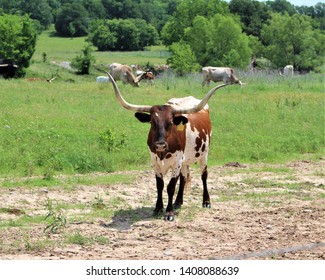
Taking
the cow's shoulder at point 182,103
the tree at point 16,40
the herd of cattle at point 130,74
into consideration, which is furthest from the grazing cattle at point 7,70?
the cow's shoulder at point 182,103

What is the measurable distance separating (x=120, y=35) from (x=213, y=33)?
Result: 3497 centimetres

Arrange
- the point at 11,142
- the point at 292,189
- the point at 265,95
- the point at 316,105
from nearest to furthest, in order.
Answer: the point at 292,189, the point at 11,142, the point at 316,105, the point at 265,95

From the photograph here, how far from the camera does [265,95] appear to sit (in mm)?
26719

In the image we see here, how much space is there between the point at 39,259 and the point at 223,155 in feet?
31.1

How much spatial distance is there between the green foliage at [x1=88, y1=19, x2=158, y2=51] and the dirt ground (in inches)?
2792

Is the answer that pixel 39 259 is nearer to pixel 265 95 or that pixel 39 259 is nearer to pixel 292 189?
pixel 292 189

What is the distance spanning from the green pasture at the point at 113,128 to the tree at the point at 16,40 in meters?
19.8

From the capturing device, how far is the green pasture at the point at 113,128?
50.0ft

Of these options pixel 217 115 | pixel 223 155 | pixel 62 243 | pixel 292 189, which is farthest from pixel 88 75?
pixel 62 243

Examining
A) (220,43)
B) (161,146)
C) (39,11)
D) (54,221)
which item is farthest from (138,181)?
(39,11)

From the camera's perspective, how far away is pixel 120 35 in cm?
8756

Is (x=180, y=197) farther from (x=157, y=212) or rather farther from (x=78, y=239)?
(x=78, y=239)

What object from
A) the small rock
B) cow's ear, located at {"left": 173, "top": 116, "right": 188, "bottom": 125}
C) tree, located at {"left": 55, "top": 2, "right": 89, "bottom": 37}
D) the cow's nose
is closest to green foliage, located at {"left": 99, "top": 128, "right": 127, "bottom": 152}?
cow's ear, located at {"left": 173, "top": 116, "right": 188, "bottom": 125}
